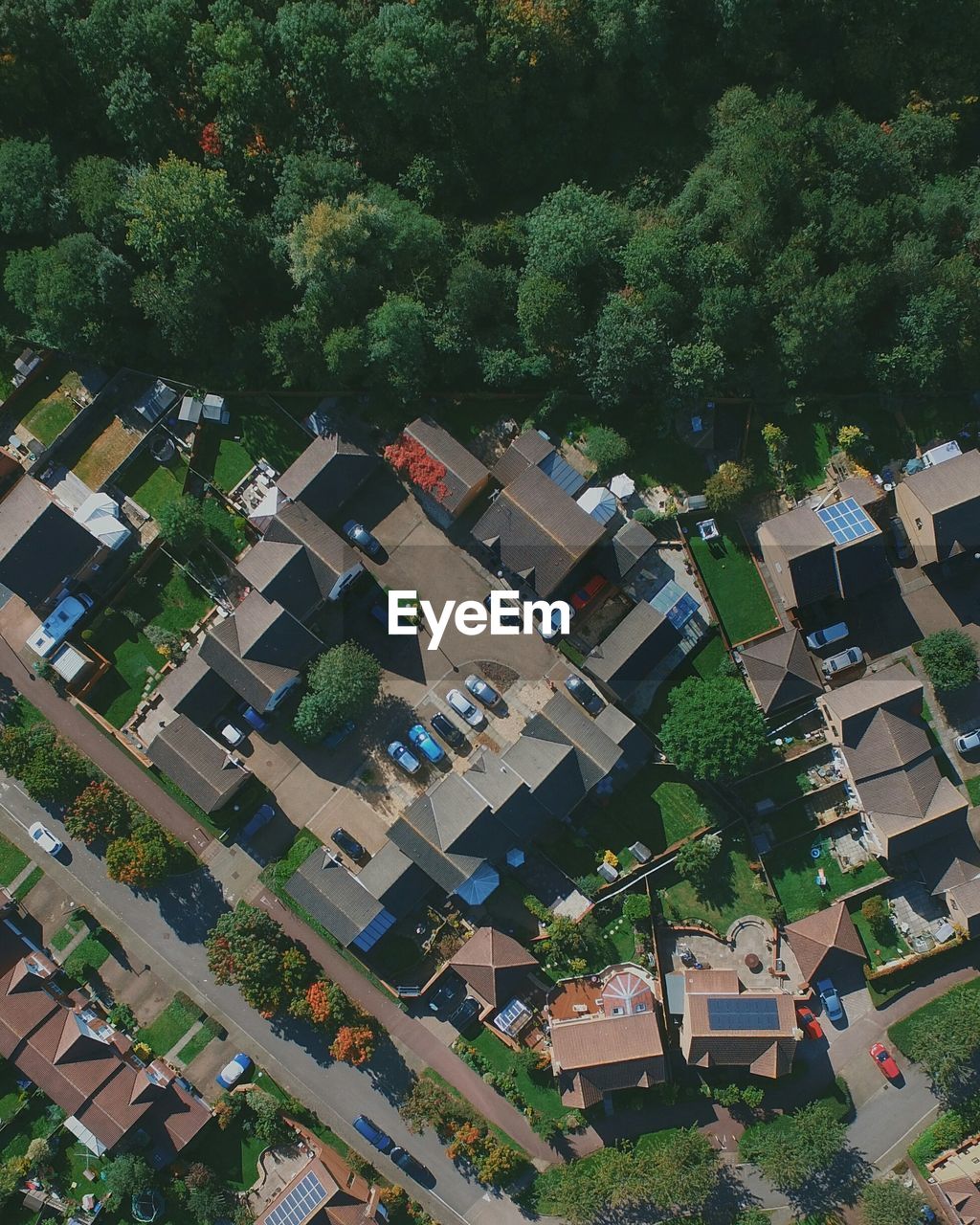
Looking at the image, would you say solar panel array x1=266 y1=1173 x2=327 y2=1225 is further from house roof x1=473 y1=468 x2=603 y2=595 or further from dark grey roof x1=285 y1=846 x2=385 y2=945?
house roof x1=473 y1=468 x2=603 y2=595

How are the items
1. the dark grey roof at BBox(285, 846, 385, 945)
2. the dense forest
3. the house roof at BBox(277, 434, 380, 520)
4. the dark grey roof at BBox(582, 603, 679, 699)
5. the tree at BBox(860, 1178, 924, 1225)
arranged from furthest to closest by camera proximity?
1. the house roof at BBox(277, 434, 380, 520)
2. the dark grey roof at BBox(285, 846, 385, 945)
3. the tree at BBox(860, 1178, 924, 1225)
4. the dark grey roof at BBox(582, 603, 679, 699)
5. the dense forest

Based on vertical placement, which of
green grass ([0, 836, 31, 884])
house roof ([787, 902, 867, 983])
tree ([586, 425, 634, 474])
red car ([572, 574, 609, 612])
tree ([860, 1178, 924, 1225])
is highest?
tree ([586, 425, 634, 474])

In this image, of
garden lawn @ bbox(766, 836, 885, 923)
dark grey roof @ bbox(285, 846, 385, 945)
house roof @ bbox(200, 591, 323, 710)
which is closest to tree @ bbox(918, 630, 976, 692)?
garden lawn @ bbox(766, 836, 885, 923)

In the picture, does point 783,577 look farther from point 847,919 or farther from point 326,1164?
point 326,1164

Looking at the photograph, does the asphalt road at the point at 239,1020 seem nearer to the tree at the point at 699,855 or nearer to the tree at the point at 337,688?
the tree at the point at 337,688

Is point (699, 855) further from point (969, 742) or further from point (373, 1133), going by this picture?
point (373, 1133)

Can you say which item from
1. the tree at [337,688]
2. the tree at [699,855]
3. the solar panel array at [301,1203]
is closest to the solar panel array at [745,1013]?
the tree at [699,855]

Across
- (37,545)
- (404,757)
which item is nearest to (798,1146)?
(404,757)

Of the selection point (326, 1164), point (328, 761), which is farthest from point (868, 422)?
point (326, 1164)
